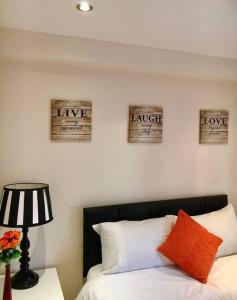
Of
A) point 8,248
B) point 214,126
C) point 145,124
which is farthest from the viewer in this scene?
point 214,126

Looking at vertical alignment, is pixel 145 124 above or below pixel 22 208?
above

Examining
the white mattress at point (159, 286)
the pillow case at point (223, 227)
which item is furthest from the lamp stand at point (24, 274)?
the pillow case at point (223, 227)

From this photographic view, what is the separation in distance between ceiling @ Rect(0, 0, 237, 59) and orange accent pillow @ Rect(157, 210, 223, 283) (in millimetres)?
1481

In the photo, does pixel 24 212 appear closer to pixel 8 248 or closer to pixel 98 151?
pixel 8 248

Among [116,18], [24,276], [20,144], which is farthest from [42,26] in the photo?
[24,276]

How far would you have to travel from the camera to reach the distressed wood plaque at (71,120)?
2168mm

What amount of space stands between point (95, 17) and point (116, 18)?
0.14 metres

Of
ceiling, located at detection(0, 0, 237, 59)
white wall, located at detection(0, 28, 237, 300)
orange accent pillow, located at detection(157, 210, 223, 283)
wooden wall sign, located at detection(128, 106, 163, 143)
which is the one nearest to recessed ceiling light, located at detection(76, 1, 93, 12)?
ceiling, located at detection(0, 0, 237, 59)

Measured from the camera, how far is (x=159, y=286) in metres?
1.83

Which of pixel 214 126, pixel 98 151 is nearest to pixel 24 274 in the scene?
pixel 98 151

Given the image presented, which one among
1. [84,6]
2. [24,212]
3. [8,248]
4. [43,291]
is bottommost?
[43,291]

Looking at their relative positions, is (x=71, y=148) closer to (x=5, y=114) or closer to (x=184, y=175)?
(x=5, y=114)

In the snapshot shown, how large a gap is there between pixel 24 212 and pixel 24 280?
0.50 m

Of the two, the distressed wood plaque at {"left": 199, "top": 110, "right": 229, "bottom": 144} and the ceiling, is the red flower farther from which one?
the distressed wood plaque at {"left": 199, "top": 110, "right": 229, "bottom": 144}
